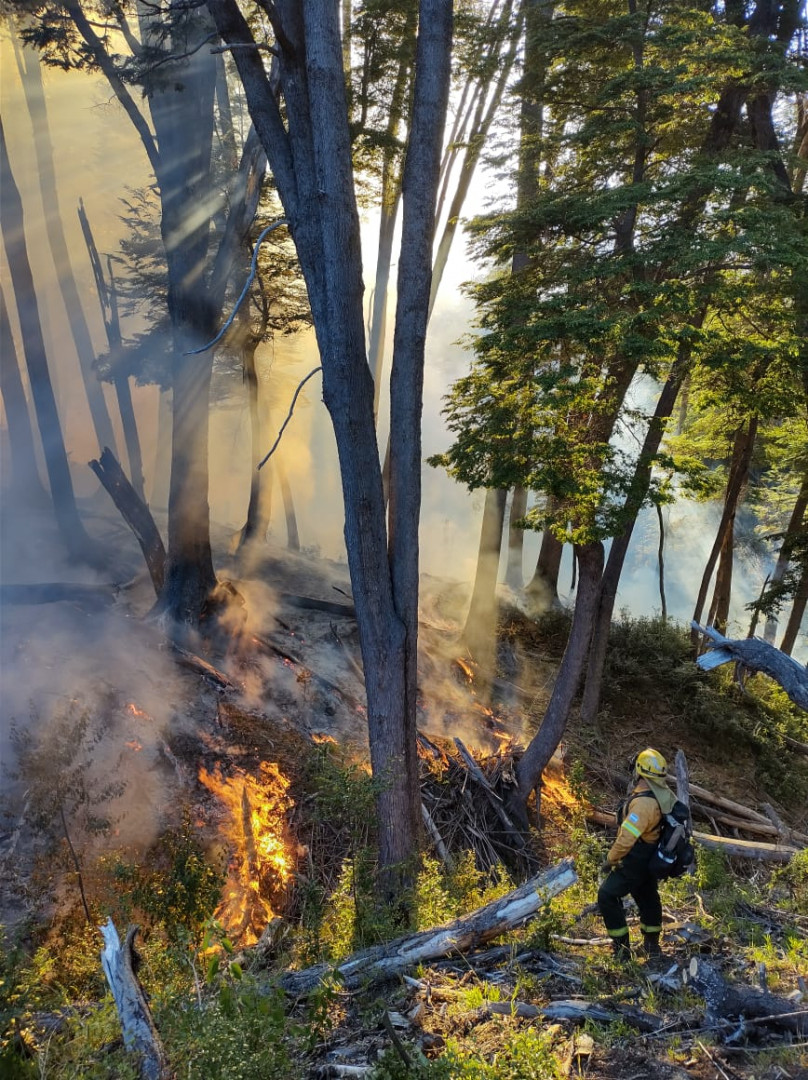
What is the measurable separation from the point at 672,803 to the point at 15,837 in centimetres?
626

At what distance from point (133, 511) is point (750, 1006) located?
35.6ft

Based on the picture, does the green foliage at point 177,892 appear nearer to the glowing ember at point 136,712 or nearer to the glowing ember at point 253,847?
the glowing ember at point 253,847

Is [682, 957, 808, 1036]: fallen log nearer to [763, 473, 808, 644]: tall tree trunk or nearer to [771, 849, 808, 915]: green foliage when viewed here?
[771, 849, 808, 915]: green foliage

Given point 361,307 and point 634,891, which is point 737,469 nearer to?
point 361,307

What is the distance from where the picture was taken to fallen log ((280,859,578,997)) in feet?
13.9

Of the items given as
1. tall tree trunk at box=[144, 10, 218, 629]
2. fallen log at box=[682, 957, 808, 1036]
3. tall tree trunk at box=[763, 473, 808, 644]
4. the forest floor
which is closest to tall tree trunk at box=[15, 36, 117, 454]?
the forest floor

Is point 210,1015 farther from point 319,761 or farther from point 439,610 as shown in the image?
point 439,610

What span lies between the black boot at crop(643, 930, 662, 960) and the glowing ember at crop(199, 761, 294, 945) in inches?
149

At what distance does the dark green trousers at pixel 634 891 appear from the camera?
15.4ft

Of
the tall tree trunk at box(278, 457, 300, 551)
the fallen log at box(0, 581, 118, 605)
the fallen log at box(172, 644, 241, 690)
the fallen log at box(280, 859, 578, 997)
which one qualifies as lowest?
the tall tree trunk at box(278, 457, 300, 551)

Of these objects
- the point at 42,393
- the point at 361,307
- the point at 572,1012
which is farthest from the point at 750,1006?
the point at 42,393

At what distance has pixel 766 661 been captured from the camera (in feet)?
17.0

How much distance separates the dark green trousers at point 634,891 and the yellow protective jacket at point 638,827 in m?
0.06

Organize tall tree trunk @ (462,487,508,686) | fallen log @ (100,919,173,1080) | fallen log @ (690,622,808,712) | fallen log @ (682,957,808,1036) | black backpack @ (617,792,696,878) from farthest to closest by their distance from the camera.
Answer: tall tree trunk @ (462,487,508,686) → fallen log @ (690,622,808,712) → black backpack @ (617,792,696,878) → fallen log @ (682,957,808,1036) → fallen log @ (100,919,173,1080)
